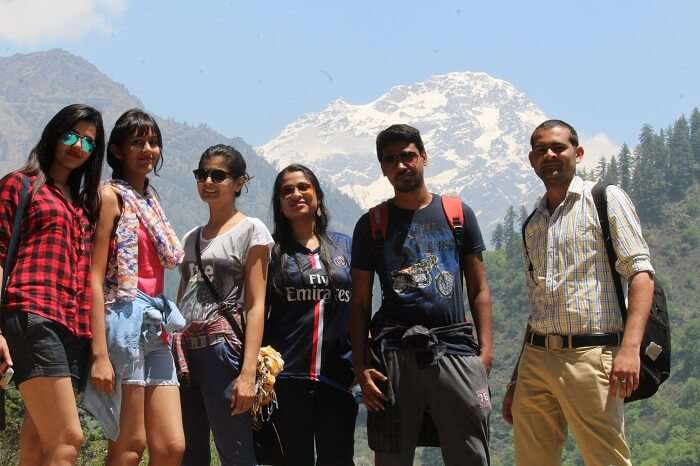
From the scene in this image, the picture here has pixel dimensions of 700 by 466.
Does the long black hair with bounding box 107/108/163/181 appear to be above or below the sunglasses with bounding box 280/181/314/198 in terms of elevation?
above

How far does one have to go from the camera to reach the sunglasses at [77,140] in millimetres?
4809

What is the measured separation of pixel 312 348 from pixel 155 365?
42.3 inches

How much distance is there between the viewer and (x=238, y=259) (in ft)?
18.4

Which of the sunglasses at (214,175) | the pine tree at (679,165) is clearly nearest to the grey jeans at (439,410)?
the sunglasses at (214,175)

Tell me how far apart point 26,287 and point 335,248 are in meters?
2.07

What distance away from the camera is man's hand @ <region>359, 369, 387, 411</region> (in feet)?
17.5

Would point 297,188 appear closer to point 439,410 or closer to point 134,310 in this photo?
point 134,310

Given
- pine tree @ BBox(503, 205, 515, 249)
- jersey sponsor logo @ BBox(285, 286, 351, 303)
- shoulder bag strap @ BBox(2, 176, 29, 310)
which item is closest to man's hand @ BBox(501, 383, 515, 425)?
jersey sponsor logo @ BBox(285, 286, 351, 303)

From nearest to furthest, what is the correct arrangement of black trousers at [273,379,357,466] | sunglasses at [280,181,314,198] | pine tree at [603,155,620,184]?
1. black trousers at [273,379,357,466]
2. sunglasses at [280,181,314,198]
3. pine tree at [603,155,620,184]

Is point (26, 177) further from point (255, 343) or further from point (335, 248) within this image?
point (335, 248)

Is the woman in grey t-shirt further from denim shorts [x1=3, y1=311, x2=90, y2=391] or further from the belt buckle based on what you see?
the belt buckle

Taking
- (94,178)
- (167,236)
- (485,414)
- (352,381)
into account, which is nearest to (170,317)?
(167,236)

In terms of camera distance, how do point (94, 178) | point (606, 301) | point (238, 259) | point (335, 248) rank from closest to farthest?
point (94, 178) < point (606, 301) < point (238, 259) < point (335, 248)

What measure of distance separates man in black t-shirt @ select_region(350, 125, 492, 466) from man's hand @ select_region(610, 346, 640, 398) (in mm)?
702
